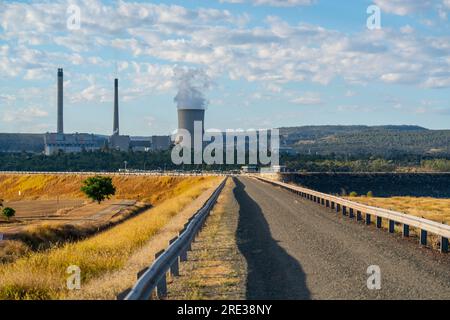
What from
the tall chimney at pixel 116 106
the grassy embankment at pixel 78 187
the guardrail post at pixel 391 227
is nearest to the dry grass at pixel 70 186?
the grassy embankment at pixel 78 187

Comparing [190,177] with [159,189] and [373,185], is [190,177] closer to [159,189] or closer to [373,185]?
[159,189]

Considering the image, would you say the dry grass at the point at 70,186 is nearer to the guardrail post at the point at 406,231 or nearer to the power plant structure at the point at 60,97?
the power plant structure at the point at 60,97

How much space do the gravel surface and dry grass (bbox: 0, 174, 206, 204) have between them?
234 feet

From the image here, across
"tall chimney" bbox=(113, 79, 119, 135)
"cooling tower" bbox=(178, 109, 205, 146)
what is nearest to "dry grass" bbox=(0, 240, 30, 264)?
"cooling tower" bbox=(178, 109, 205, 146)

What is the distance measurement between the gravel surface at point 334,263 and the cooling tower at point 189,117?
123 m

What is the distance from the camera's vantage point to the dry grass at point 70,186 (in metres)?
99.1

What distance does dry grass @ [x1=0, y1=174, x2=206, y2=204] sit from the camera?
99.1 meters

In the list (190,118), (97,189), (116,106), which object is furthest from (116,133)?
(97,189)

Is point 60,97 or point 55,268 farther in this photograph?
point 60,97

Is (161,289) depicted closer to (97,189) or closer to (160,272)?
(160,272)

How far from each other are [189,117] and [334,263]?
133 meters

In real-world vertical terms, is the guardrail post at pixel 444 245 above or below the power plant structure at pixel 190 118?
below

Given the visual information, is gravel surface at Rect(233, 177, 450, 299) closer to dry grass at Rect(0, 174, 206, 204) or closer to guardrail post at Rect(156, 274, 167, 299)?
guardrail post at Rect(156, 274, 167, 299)

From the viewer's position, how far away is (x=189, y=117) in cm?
14462
